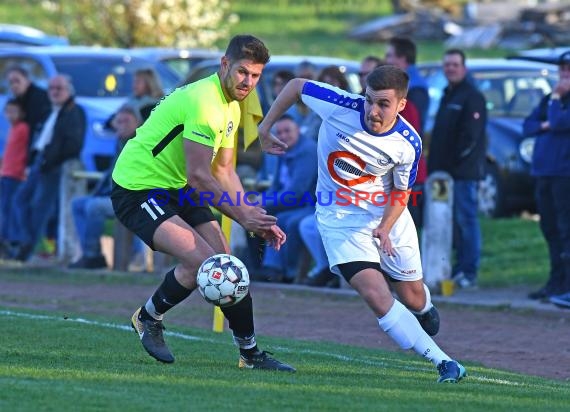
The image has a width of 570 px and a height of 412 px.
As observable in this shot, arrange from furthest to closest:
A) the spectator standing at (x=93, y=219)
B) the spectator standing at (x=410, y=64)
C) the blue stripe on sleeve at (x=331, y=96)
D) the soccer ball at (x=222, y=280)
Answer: the spectator standing at (x=93, y=219), the spectator standing at (x=410, y=64), the blue stripe on sleeve at (x=331, y=96), the soccer ball at (x=222, y=280)

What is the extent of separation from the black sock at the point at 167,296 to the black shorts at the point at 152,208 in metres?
0.25

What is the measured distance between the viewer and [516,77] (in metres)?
19.2

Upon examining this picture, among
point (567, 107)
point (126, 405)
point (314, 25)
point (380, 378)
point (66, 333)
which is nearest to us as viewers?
point (126, 405)

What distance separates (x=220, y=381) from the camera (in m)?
8.52

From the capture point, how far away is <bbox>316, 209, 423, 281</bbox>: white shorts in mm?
9219

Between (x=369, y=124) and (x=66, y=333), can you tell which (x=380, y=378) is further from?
(x=66, y=333)

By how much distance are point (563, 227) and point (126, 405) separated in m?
7.07

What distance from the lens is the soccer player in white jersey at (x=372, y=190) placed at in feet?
29.5

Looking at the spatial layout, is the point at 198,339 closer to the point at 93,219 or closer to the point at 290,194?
the point at 290,194

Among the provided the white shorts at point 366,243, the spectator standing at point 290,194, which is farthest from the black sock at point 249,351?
the spectator standing at point 290,194

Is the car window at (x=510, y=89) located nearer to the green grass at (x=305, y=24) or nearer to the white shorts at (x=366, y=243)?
the white shorts at (x=366, y=243)

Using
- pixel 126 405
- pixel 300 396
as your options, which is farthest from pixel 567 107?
pixel 126 405

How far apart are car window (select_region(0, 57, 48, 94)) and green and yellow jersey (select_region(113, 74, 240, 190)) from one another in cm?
1276

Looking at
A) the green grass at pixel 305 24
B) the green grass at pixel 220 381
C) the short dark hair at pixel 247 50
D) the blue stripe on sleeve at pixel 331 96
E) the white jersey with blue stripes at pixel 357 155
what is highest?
the green grass at pixel 305 24
